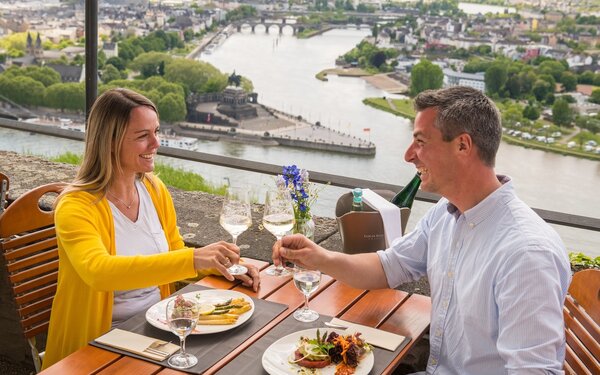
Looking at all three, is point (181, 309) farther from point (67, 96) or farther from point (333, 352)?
point (67, 96)

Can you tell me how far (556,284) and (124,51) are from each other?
4.60m

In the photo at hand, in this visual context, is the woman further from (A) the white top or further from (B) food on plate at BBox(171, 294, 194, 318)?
(B) food on plate at BBox(171, 294, 194, 318)

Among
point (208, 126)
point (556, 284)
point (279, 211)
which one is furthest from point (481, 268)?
point (208, 126)

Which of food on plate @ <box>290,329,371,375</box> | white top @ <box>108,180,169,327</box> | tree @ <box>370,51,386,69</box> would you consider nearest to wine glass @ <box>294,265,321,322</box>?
food on plate @ <box>290,329,371,375</box>

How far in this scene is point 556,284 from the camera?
5.09 ft

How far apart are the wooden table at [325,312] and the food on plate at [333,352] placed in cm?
8

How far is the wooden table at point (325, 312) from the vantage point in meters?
1.65

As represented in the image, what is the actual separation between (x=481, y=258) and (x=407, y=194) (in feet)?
2.33

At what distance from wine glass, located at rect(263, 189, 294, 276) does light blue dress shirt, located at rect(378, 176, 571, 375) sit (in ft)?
1.17

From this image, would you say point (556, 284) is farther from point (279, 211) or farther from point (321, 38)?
point (321, 38)

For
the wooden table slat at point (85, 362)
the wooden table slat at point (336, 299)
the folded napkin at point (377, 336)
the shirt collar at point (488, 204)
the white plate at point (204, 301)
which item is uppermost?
the shirt collar at point (488, 204)

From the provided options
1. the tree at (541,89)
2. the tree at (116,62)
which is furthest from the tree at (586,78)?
the tree at (116,62)

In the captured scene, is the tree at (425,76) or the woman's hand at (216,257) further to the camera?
the tree at (425,76)

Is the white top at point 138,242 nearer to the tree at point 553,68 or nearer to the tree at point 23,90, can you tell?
the tree at point 553,68
